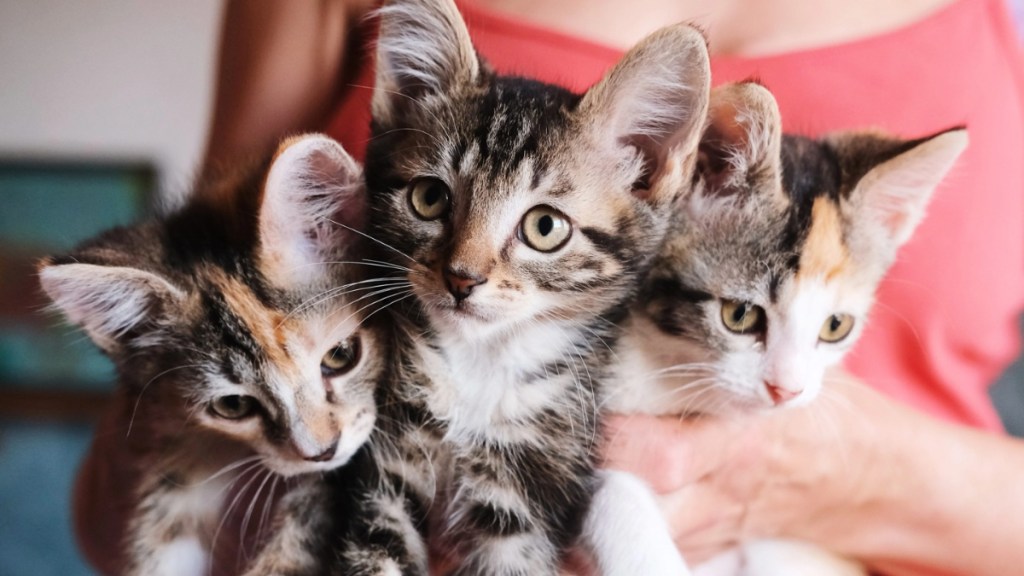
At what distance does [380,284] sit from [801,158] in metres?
0.48

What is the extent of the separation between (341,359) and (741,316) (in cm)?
42

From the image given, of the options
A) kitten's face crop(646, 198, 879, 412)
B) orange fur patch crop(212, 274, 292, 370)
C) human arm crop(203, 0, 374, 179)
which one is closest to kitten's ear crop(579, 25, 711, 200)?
kitten's face crop(646, 198, 879, 412)

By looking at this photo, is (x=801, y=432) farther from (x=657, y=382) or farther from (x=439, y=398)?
(x=439, y=398)

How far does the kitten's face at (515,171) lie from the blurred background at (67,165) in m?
0.76

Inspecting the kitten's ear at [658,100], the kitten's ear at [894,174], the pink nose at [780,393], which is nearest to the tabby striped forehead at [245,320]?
the kitten's ear at [658,100]

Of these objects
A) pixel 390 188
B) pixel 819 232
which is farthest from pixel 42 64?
pixel 819 232

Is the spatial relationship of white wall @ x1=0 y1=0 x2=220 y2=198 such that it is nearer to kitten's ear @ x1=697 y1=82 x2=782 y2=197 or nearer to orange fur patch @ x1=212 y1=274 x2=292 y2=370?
orange fur patch @ x1=212 y1=274 x2=292 y2=370

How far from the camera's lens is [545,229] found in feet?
2.12

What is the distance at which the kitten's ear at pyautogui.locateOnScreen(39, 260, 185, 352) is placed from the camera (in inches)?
25.0

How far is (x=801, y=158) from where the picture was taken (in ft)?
2.53

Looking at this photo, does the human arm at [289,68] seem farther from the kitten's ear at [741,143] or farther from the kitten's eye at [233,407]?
the kitten's ear at [741,143]

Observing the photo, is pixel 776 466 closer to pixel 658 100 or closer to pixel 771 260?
pixel 771 260

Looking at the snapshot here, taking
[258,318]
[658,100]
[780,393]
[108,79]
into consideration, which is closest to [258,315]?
[258,318]

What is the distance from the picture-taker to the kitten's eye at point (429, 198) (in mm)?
652
